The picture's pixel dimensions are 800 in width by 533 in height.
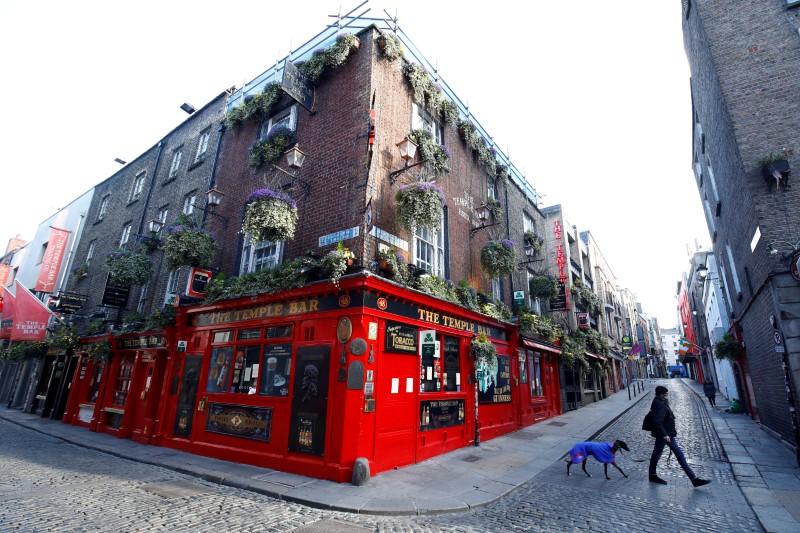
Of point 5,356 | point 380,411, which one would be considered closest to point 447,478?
point 380,411

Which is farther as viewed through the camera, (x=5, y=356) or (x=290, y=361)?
(x=5, y=356)

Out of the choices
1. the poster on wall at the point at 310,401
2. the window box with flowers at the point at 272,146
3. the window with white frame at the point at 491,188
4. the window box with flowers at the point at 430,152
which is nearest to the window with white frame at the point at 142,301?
the window box with flowers at the point at 272,146

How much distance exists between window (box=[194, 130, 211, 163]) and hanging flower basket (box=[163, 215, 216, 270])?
19.6ft

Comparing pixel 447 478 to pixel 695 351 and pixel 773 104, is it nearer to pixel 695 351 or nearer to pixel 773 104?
pixel 773 104

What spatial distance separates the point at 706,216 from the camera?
2088cm

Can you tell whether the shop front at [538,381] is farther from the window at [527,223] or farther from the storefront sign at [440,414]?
the window at [527,223]

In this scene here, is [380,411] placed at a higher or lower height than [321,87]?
lower

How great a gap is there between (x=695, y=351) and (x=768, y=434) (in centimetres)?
5123

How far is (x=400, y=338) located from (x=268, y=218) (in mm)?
4522

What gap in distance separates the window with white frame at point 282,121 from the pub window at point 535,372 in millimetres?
13528

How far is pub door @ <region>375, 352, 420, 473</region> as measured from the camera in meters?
8.28

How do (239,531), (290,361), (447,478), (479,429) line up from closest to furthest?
(239,531) < (447,478) < (290,361) < (479,429)

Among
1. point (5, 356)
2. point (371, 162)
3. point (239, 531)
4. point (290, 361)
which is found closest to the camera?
point (239, 531)

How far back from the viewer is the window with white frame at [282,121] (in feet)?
40.8
